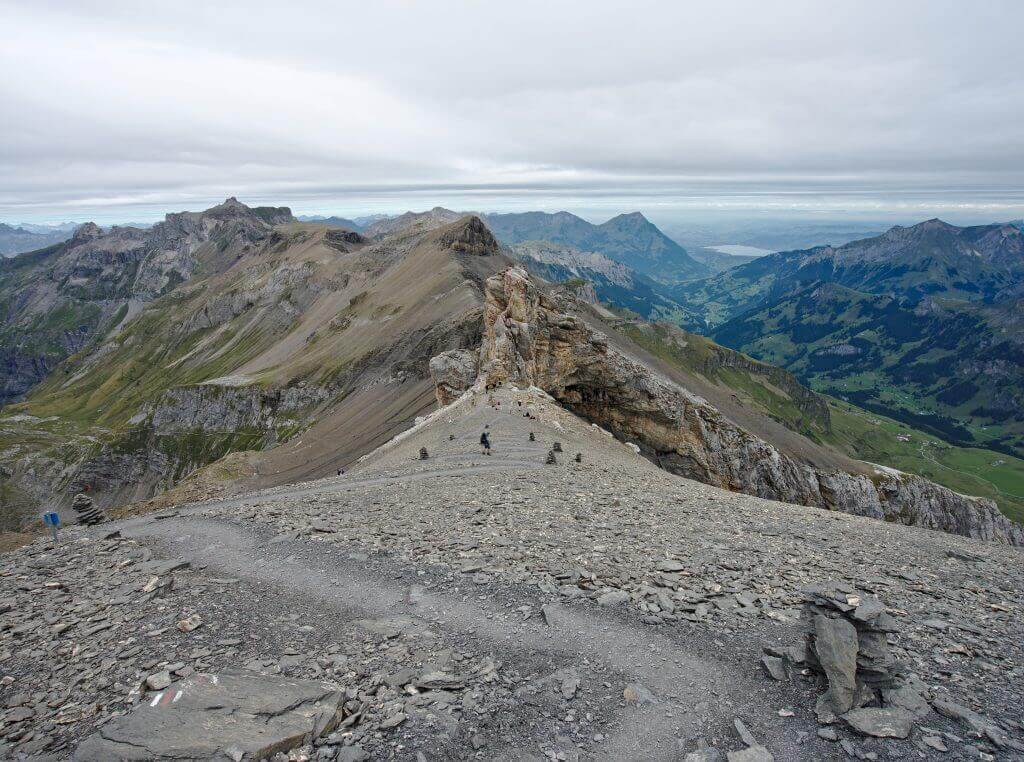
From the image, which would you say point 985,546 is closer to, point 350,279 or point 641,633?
point 641,633

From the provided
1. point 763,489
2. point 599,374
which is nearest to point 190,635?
point 599,374

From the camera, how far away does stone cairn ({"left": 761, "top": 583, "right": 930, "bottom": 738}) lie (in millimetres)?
10781

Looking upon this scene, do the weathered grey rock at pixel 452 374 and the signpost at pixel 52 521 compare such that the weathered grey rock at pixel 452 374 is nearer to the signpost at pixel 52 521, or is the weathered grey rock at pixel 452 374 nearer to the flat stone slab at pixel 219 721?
the signpost at pixel 52 521

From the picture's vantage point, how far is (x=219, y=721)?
10.5m

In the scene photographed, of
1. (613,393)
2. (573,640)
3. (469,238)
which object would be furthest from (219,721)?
(469,238)

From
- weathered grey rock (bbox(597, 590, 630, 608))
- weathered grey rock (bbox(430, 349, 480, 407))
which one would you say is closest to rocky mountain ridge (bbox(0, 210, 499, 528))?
weathered grey rock (bbox(430, 349, 480, 407))

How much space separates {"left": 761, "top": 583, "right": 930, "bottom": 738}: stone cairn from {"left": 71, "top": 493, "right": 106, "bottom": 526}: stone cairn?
35973 mm

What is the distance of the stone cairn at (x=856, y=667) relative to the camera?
1078 centimetres

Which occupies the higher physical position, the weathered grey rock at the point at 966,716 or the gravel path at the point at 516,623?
A: the weathered grey rock at the point at 966,716

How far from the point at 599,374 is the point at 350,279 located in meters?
137

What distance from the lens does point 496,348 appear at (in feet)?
208

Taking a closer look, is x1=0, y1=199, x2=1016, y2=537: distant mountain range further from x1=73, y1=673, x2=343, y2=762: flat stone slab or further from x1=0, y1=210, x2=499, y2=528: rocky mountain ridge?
x1=73, y1=673, x2=343, y2=762: flat stone slab

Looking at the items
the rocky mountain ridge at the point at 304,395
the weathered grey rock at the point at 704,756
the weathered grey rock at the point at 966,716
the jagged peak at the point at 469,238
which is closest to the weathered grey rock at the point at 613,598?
the weathered grey rock at the point at 704,756

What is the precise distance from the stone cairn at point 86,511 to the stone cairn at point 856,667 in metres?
36.0
